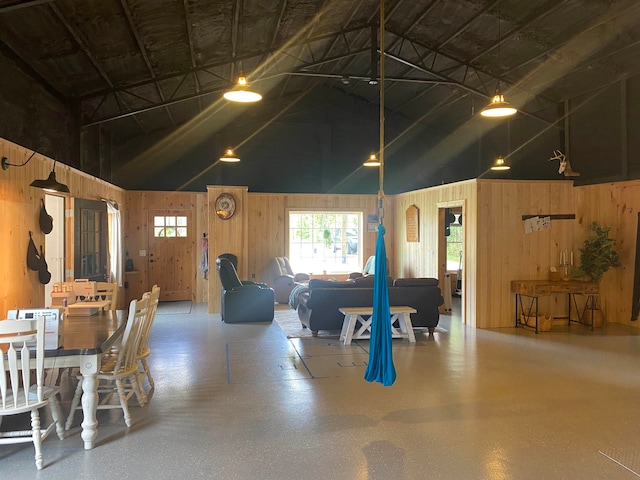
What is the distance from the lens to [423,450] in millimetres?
3277

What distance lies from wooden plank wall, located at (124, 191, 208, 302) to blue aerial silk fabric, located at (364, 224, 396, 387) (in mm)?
7228

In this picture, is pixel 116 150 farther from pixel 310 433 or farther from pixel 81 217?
pixel 310 433

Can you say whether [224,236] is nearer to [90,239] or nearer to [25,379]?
[90,239]

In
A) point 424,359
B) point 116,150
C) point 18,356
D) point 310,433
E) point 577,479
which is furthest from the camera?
point 116,150

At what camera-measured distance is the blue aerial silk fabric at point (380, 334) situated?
12.6 feet

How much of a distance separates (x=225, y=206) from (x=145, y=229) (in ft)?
8.64

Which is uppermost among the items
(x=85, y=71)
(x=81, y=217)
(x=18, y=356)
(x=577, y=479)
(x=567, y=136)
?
(x=85, y=71)

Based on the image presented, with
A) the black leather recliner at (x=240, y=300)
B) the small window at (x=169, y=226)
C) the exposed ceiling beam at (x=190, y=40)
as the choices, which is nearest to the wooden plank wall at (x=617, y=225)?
the black leather recliner at (x=240, y=300)

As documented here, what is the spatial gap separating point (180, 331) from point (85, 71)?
4058mm

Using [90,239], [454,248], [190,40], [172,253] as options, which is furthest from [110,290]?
[454,248]

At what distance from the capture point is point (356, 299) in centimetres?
666

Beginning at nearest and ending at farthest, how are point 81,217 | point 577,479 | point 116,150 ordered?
1. point 577,479
2. point 81,217
3. point 116,150

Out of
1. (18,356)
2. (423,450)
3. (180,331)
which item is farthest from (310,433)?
(180,331)

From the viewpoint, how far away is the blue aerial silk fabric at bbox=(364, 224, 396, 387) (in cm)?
385
